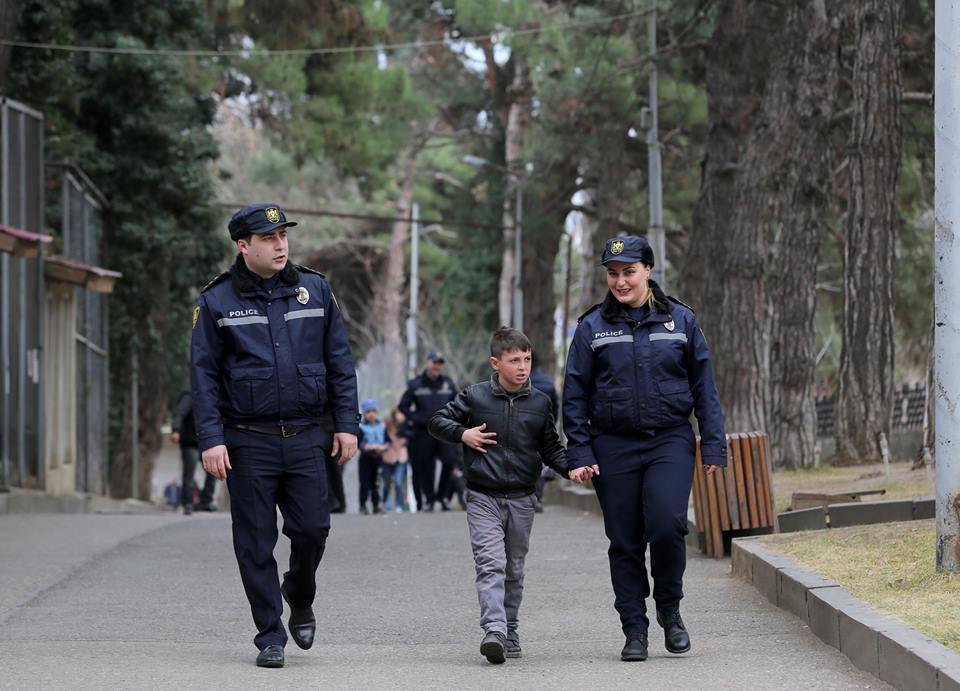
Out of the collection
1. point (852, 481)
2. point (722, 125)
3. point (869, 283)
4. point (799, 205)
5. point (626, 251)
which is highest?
point (722, 125)

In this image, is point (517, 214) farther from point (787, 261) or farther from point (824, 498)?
point (824, 498)

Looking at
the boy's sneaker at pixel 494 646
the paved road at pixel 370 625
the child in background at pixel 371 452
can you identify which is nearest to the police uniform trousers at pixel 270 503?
the paved road at pixel 370 625

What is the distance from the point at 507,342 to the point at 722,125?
52.0ft

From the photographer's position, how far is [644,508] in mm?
7871

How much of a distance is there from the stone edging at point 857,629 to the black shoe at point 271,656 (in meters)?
2.46

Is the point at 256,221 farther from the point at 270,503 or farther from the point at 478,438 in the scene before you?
the point at 478,438

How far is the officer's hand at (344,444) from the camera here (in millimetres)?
7758

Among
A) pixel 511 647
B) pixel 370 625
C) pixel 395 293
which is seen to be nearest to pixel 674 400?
pixel 511 647

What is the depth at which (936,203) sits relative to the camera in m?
9.09

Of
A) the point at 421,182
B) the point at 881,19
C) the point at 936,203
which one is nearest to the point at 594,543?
the point at 936,203

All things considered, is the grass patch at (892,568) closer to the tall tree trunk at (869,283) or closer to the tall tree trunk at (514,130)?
the tall tree trunk at (869,283)

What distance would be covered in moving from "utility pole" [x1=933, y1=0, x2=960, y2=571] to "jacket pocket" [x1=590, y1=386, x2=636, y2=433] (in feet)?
6.49

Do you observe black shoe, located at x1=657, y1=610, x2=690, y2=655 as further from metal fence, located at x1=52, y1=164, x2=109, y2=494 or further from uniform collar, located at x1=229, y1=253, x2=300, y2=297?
metal fence, located at x1=52, y1=164, x2=109, y2=494

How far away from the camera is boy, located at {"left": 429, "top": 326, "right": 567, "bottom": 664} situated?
318 inches
